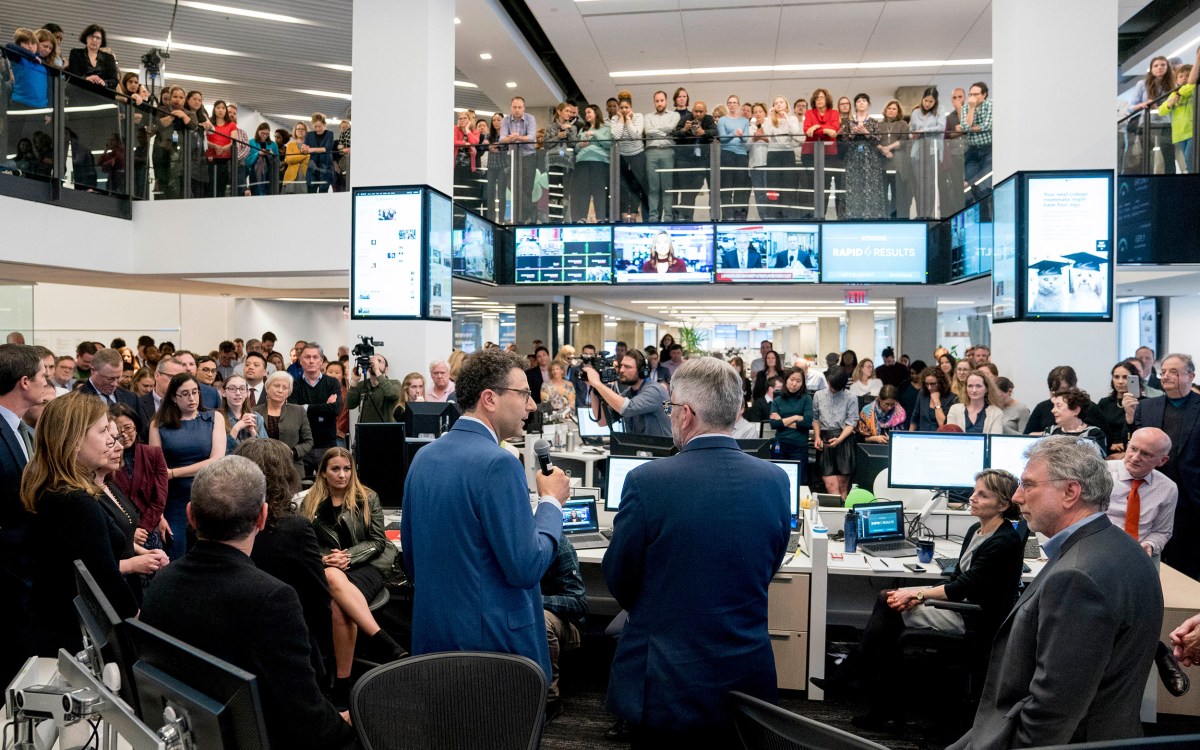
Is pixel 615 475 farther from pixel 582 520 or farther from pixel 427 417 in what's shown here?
pixel 427 417

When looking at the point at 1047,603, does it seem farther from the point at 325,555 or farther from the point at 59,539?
the point at 325,555

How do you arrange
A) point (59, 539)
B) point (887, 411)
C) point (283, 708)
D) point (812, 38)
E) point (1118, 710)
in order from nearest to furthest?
point (283, 708) → point (1118, 710) → point (59, 539) → point (887, 411) → point (812, 38)

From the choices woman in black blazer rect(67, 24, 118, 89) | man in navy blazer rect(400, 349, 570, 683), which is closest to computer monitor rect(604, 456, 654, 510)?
man in navy blazer rect(400, 349, 570, 683)

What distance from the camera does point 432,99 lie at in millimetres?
8125

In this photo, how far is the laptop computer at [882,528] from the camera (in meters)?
4.64

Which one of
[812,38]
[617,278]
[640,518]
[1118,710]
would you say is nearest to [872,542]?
[1118,710]

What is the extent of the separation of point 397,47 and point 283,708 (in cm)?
737

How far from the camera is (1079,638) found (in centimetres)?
199

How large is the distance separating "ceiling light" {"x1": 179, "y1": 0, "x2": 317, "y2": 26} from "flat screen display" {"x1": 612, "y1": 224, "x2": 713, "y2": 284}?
18.7 ft

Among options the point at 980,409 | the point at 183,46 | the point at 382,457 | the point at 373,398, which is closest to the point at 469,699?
the point at 382,457

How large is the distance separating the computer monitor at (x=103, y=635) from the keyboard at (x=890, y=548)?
3622mm

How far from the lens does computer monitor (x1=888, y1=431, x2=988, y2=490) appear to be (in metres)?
4.94

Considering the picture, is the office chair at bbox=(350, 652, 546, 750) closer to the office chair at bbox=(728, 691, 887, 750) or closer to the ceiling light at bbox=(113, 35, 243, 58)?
the office chair at bbox=(728, 691, 887, 750)

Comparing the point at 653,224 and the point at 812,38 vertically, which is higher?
the point at 812,38
